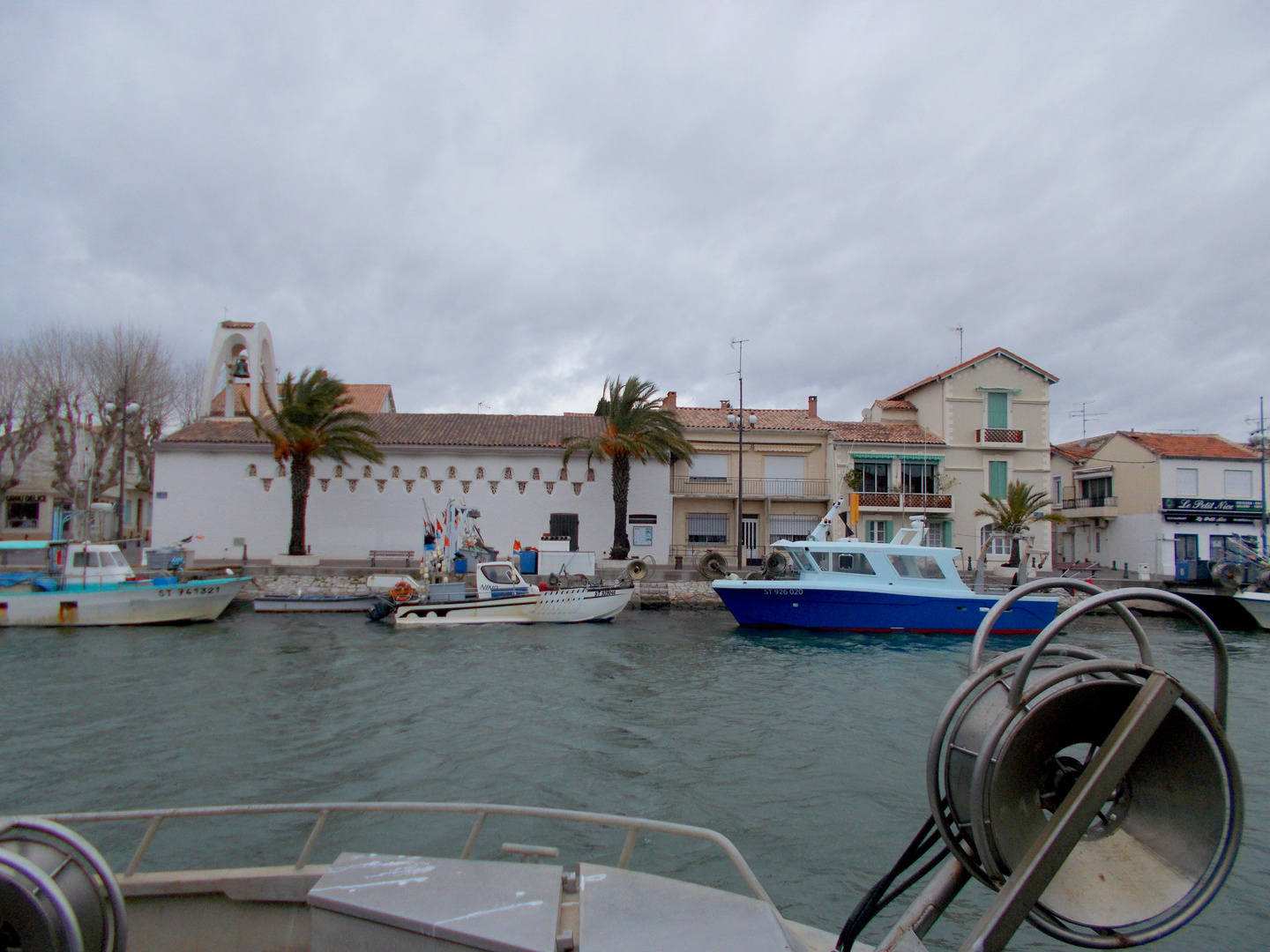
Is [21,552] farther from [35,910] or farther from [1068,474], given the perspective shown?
[1068,474]

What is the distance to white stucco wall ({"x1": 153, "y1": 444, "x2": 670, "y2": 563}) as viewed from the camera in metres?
31.8

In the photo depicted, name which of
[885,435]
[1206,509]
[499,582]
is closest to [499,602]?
[499,582]

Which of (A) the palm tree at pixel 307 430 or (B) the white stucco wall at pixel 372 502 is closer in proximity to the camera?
(A) the palm tree at pixel 307 430

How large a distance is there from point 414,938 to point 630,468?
30.6 meters

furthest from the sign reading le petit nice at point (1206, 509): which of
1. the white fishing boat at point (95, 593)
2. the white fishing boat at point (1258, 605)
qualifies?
the white fishing boat at point (95, 593)

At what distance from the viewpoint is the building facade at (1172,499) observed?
3441cm

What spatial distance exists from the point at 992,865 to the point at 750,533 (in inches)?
1323

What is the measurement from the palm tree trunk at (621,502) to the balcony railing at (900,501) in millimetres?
11534

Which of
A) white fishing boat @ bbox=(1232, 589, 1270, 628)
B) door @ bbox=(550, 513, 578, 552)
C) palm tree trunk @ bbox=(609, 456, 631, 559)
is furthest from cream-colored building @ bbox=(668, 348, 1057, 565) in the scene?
white fishing boat @ bbox=(1232, 589, 1270, 628)

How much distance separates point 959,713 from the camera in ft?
8.73

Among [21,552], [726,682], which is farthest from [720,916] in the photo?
[21,552]

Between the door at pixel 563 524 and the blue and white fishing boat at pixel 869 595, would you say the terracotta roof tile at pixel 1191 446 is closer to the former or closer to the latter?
the blue and white fishing boat at pixel 869 595

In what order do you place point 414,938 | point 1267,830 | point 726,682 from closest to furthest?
point 414,938, point 1267,830, point 726,682

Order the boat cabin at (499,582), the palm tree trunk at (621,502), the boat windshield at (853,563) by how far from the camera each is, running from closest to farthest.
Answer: the boat cabin at (499,582) < the boat windshield at (853,563) < the palm tree trunk at (621,502)
